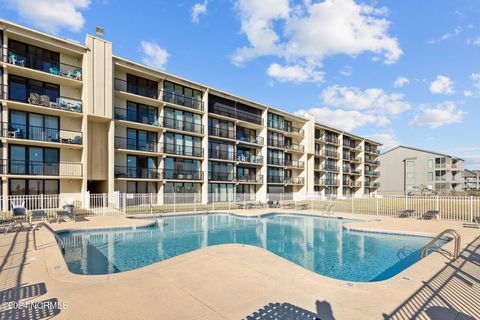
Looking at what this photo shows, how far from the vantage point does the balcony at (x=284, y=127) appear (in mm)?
37125

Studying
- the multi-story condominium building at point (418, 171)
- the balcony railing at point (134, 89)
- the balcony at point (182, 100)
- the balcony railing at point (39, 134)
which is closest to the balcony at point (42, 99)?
the balcony railing at point (39, 134)

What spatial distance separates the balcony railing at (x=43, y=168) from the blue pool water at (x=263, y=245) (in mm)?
9430

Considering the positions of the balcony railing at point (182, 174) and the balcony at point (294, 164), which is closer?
the balcony railing at point (182, 174)

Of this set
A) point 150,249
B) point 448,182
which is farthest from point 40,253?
point 448,182

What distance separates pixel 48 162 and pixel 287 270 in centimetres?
2147

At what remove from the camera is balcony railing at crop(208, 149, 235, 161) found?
30.6 m

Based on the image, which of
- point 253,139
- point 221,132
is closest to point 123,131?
point 221,132

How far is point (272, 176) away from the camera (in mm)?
36438

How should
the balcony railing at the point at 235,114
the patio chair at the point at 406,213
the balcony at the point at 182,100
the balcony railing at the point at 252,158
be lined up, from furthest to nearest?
the balcony railing at the point at 252,158 < the balcony railing at the point at 235,114 < the balcony at the point at 182,100 < the patio chair at the point at 406,213

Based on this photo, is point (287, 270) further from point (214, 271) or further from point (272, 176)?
point (272, 176)

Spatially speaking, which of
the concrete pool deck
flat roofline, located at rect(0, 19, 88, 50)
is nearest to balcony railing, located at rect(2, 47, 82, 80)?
flat roofline, located at rect(0, 19, 88, 50)

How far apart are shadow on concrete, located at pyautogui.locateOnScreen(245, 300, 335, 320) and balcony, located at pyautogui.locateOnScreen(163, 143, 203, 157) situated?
23.4 m

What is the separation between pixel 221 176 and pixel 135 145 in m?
10.6

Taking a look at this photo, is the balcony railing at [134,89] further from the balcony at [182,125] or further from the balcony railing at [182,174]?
the balcony railing at [182,174]
